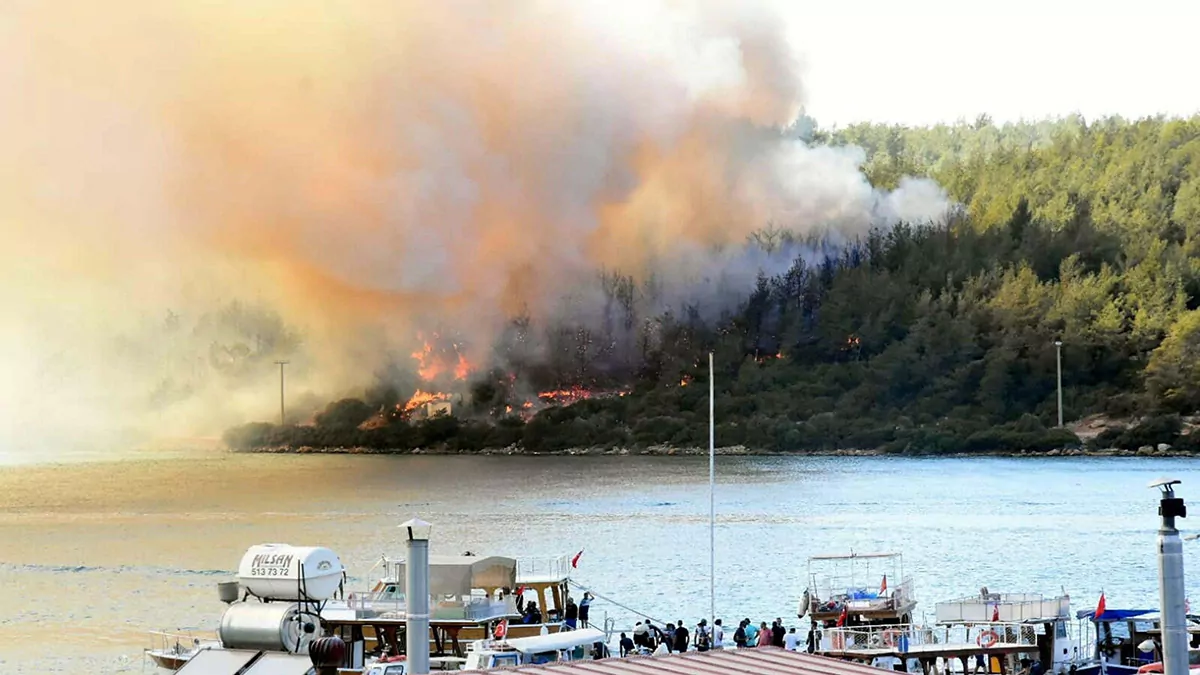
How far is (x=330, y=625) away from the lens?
40.1 metres

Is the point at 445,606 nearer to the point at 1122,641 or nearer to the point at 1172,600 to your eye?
the point at 1122,641

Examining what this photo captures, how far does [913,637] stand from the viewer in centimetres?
3969

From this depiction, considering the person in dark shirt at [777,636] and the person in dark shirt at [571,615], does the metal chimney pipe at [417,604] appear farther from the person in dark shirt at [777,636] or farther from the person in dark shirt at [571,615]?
the person in dark shirt at [571,615]

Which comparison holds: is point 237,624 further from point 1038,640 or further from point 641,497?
point 641,497

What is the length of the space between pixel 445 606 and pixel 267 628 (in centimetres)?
2196

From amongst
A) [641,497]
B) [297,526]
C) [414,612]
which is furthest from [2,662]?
[641,497]

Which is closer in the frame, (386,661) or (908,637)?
(386,661)

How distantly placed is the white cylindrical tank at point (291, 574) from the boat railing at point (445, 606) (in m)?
18.2

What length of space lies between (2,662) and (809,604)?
3279cm

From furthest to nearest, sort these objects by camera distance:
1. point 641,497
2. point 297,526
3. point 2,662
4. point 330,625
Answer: point 641,497 → point 297,526 → point 2,662 → point 330,625

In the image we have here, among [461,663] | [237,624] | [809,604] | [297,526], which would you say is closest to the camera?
[237,624]

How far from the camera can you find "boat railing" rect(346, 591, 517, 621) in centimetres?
4044

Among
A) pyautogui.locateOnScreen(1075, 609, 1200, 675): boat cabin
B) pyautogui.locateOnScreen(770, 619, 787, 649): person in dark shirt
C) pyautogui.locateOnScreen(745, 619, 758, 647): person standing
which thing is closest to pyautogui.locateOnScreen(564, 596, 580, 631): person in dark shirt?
pyautogui.locateOnScreen(745, 619, 758, 647): person standing

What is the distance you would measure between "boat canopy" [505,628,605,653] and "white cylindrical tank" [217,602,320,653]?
15.5 m
